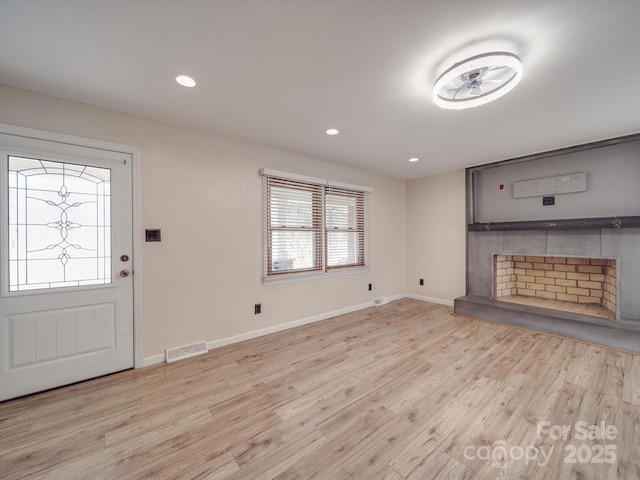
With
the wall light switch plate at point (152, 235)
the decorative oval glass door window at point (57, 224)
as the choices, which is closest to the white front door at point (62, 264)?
the decorative oval glass door window at point (57, 224)

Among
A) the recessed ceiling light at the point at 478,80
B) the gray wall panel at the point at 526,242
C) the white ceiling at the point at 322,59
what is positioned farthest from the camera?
the gray wall panel at the point at 526,242

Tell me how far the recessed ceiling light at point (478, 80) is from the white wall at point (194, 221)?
82.2 inches

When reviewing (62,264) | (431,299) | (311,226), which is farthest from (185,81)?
(431,299)

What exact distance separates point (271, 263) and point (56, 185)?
2.15m

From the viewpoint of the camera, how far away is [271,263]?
3.29 m

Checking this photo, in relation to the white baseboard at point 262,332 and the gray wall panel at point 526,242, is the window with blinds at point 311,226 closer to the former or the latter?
the white baseboard at point 262,332

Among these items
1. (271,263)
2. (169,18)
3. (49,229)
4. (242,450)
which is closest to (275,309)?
(271,263)

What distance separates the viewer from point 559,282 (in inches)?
143

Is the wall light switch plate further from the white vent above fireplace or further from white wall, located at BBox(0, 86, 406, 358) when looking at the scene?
the white vent above fireplace

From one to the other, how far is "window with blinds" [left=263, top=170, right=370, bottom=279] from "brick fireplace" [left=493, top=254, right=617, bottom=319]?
2.30m

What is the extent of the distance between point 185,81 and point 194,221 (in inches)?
53.7

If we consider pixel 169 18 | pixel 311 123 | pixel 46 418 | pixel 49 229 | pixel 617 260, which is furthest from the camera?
pixel 617 260

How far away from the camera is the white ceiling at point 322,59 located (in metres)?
1.30

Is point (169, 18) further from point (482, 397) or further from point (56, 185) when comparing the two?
point (482, 397)
